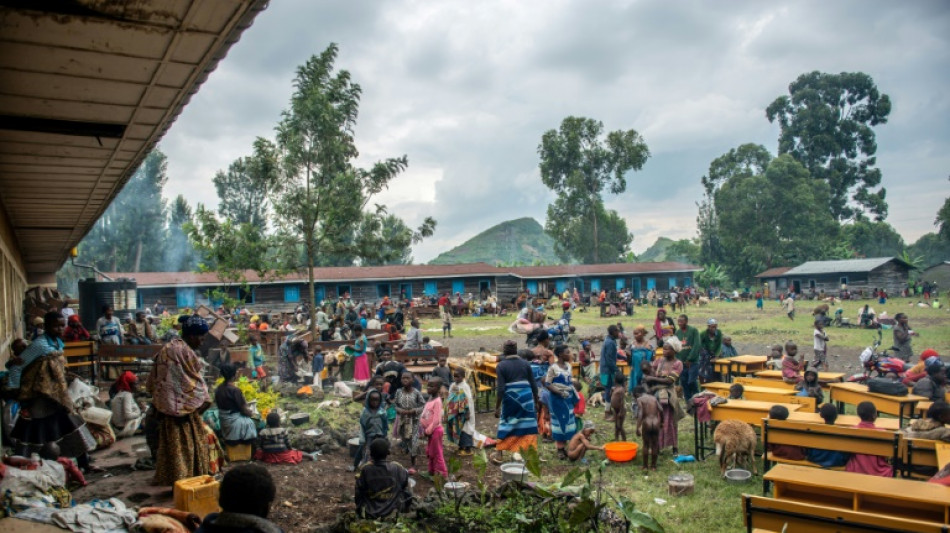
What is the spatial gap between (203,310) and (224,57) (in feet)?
65.7

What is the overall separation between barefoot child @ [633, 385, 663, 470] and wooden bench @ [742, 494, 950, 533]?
3.20 meters

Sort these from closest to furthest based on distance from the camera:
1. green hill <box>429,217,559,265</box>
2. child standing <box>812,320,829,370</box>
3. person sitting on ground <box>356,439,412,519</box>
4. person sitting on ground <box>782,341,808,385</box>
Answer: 1. person sitting on ground <box>356,439,412,519</box>
2. person sitting on ground <box>782,341,808,385</box>
3. child standing <box>812,320,829,370</box>
4. green hill <box>429,217,559,265</box>

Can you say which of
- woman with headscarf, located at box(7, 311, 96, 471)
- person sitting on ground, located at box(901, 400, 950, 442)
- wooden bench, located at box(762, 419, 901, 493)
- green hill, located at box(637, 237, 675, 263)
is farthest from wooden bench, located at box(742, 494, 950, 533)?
green hill, located at box(637, 237, 675, 263)

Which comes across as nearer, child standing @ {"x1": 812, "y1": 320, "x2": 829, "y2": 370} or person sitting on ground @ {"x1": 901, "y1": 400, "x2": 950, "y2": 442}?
person sitting on ground @ {"x1": 901, "y1": 400, "x2": 950, "y2": 442}

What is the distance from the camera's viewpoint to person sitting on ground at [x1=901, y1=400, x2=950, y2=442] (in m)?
6.11

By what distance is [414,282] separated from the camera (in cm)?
3878

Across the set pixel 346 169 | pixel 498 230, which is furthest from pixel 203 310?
pixel 498 230

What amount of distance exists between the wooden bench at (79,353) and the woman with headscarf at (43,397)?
5561mm

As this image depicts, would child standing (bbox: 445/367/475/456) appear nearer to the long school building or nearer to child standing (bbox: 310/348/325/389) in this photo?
child standing (bbox: 310/348/325/389)

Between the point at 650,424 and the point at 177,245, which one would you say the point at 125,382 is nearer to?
the point at 650,424

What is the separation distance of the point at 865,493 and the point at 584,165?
2143 inches

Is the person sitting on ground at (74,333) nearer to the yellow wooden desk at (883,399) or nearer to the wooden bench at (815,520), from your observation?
the wooden bench at (815,520)

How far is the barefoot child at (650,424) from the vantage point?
7844 mm

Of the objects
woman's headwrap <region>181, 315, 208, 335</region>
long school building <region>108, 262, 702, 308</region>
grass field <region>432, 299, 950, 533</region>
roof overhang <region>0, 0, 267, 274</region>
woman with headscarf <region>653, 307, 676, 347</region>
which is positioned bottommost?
grass field <region>432, 299, 950, 533</region>
